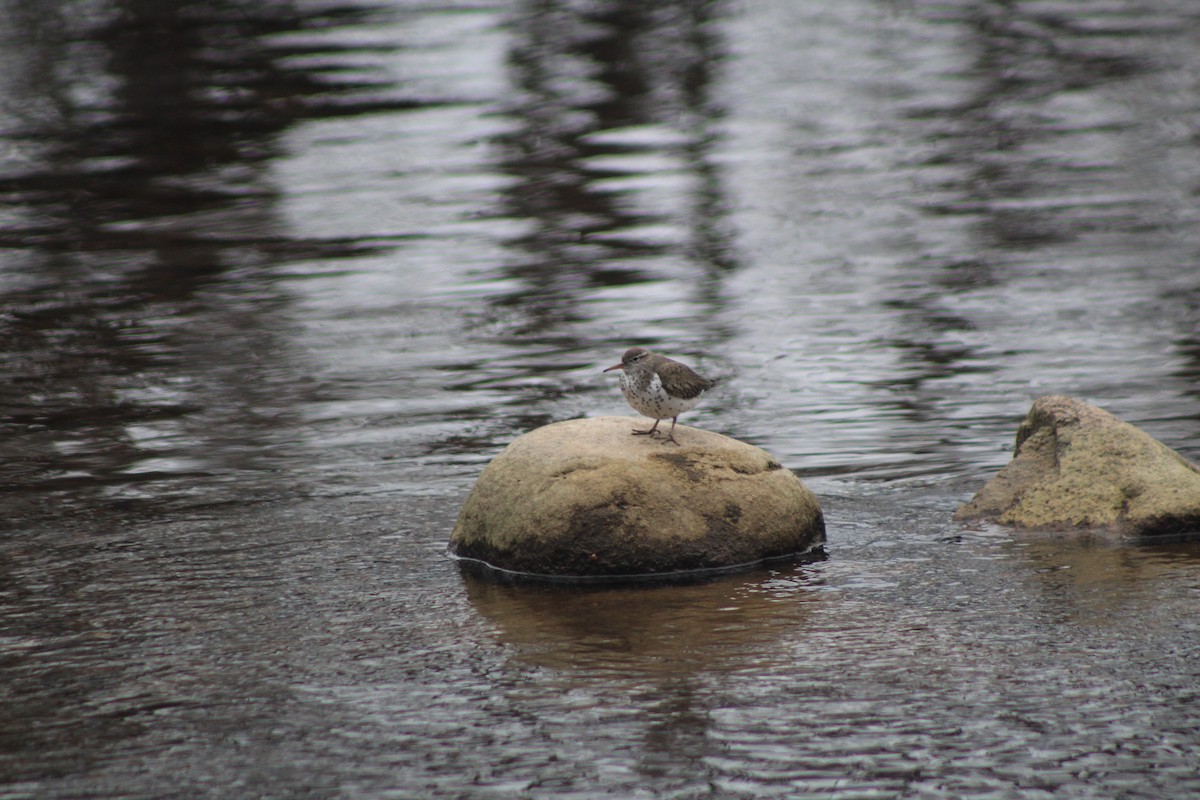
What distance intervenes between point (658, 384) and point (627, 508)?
26.4 inches

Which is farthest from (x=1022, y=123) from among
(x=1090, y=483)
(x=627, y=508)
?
(x=627, y=508)

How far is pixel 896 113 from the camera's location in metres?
23.6

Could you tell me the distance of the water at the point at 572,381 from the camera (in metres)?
6.11

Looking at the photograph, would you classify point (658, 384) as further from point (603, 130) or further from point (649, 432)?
point (603, 130)

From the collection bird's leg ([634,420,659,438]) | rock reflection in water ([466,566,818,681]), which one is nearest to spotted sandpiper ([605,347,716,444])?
bird's leg ([634,420,659,438])

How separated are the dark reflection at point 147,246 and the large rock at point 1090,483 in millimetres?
5032

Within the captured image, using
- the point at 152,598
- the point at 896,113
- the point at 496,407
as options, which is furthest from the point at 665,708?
the point at 896,113

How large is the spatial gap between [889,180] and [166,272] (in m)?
8.94

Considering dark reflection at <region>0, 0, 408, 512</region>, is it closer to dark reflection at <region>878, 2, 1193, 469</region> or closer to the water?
the water

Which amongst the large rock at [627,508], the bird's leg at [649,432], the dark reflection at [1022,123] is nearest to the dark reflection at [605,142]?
the dark reflection at [1022,123]

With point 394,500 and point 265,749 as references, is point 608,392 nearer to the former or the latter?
point 394,500

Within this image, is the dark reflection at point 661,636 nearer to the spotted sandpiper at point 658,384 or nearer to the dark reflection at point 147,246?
the spotted sandpiper at point 658,384

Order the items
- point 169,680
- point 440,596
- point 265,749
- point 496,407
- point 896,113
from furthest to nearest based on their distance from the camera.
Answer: point 896,113
point 496,407
point 440,596
point 169,680
point 265,749

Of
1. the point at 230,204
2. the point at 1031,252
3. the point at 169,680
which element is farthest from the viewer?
the point at 230,204
